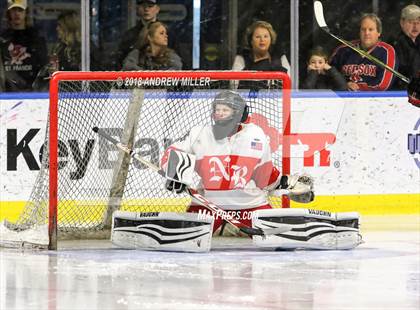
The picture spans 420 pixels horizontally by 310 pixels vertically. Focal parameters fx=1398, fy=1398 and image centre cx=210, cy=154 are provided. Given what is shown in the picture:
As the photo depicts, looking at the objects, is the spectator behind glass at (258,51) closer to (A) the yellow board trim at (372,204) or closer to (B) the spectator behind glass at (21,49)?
(A) the yellow board trim at (372,204)

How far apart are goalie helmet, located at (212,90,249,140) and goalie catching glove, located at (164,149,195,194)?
10.7 inches

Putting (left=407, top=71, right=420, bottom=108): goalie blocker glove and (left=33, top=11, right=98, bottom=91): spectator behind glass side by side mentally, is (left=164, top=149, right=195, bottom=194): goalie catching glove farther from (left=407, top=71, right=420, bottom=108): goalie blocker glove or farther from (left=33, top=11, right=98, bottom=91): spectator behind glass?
(left=33, top=11, right=98, bottom=91): spectator behind glass

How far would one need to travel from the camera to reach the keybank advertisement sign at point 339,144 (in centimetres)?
875

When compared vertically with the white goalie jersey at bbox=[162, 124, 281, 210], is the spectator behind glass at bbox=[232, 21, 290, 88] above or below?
above

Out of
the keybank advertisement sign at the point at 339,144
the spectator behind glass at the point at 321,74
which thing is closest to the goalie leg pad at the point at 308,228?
the keybank advertisement sign at the point at 339,144

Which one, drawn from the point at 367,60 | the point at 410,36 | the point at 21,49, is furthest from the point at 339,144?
the point at 21,49

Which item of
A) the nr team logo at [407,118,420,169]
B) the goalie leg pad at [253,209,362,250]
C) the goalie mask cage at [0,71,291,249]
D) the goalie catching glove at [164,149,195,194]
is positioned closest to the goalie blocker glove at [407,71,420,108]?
the goalie leg pad at [253,209,362,250]

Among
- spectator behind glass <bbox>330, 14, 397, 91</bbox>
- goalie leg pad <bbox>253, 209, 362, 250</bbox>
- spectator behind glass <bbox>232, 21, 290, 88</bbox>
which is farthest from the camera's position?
spectator behind glass <bbox>330, 14, 397, 91</bbox>

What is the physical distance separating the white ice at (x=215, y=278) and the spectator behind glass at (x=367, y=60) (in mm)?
1815

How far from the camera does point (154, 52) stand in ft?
30.7

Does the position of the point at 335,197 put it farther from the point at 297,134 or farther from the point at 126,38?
the point at 126,38

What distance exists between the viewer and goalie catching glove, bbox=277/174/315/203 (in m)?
7.71

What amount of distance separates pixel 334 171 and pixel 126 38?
1.64 m

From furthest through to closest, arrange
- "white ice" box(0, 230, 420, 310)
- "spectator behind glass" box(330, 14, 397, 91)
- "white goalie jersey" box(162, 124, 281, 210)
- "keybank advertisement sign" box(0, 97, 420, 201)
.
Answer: "spectator behind glass" box(330, 14, 397, 91) < "keybank advertisement sign" box(0, 97, 420, 201) < "white goalie jersey" box(162, 124, 281, 210) < "white ice" box(0, 230, 420, 310)
